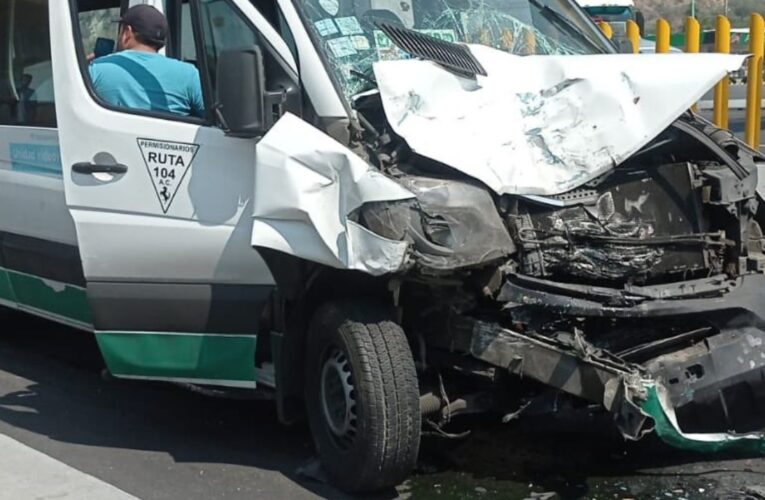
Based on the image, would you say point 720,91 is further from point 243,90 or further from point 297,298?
point 243,90

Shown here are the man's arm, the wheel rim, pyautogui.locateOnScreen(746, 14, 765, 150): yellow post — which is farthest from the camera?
pyautogui.locateOnScreen(746, 14, 765, 150): yellow post

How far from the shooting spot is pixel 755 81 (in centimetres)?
1112

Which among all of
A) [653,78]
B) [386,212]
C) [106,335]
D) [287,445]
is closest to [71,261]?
[106,335]

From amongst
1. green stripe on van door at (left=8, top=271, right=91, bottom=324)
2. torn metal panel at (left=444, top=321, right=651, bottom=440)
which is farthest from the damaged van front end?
green stripe on van door at (left=8, top=271, right=91, bottom=324)

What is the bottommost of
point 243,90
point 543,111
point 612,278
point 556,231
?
point 612,278

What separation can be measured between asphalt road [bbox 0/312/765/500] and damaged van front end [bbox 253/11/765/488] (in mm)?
388

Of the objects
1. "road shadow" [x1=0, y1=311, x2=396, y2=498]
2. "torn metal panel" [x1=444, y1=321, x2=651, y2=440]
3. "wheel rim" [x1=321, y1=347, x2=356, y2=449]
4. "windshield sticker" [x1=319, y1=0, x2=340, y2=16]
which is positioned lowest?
"road shadow" [x1=0, y1=311, x2=396, y2=498]

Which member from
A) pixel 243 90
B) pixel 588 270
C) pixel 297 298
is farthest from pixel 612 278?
pixel 243 90

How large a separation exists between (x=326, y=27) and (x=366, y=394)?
5.29ft

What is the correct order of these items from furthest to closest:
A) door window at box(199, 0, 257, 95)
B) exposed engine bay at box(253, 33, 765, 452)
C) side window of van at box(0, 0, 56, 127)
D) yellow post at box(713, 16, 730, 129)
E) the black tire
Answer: yellow post at box(713, 16, 730, 129), side window of van at box(0, 0, 56, 127), door window at box(199, 0, 257, 95), the black tire, exposed engine bay at box(253, 33, 765, 452)

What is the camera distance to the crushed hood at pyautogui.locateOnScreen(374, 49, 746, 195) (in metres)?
4.75

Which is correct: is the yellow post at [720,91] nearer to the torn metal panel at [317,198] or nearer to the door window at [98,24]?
the door window at [98,24]

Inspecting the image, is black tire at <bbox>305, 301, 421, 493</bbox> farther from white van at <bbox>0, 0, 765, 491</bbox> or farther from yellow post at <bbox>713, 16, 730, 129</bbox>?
yellow post at <bbox>713, 16, 730, 129</bbox>

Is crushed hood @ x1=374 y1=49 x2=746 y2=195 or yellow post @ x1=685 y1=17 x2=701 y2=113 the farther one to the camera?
yellow post @ x1=685 y1=17 x2=701 y2=113
